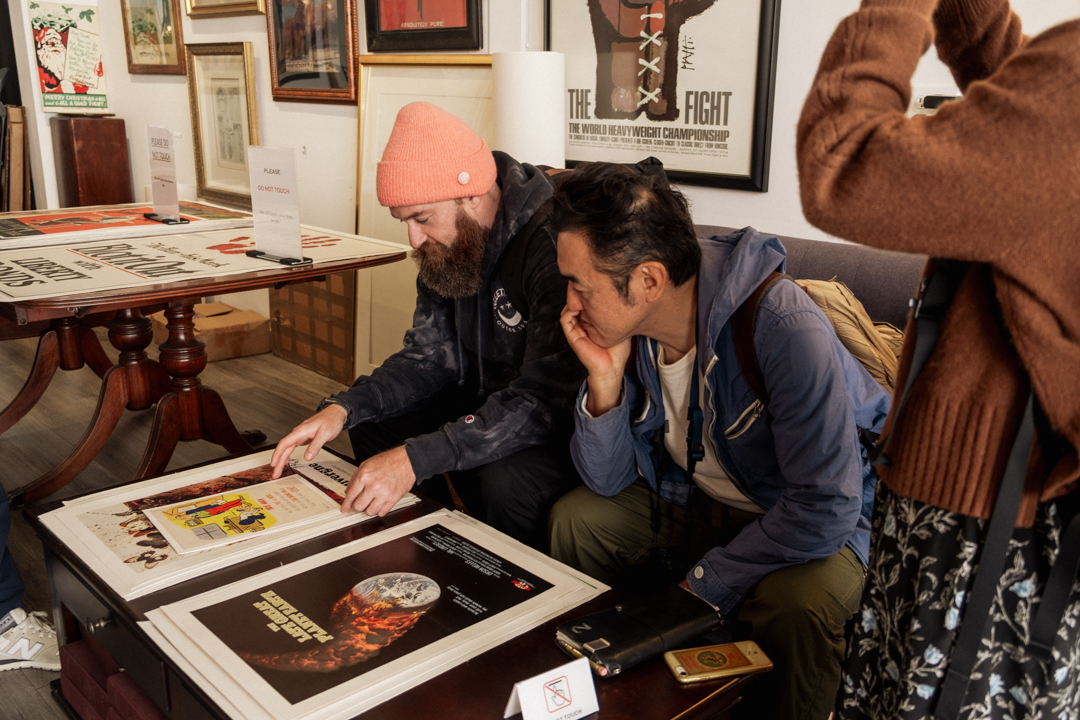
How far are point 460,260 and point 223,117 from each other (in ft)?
10.3

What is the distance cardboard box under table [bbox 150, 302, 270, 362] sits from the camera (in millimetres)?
4152

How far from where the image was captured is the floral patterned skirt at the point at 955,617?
0.78 metres

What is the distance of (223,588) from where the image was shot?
122 centimetres

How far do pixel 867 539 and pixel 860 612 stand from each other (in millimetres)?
536

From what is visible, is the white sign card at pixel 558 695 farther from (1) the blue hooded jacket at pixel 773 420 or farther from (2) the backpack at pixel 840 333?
(2) the backpack at pixel 840 333

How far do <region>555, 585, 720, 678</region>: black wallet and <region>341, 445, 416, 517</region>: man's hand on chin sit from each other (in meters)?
0.49

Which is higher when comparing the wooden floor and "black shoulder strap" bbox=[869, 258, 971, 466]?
"black shoulder strap" bbox=[869, 258, 971, 466]

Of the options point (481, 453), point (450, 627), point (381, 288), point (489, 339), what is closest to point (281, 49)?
point (381, 288)

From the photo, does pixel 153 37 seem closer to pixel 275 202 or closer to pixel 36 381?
pixel 36 381

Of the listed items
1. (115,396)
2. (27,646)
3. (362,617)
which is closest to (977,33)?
(362,617)

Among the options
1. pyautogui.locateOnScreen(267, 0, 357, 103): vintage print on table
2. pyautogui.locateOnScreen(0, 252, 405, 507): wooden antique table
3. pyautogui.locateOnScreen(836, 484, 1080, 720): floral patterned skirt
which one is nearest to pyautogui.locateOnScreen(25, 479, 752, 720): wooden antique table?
pyautogui.locateOnScreen(836, 484, 1080, 720): floral patterned skirt

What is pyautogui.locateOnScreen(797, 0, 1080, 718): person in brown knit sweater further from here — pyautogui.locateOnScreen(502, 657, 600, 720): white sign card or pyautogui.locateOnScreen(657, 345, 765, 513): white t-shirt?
pyautogui.locateOnScreen(657, 345, 765, 513): white t-shirt

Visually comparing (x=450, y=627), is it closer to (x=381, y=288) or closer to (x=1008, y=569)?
(x=1008, y=569)

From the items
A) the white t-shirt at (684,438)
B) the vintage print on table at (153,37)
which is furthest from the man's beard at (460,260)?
the vintage print on table at (153,37)
